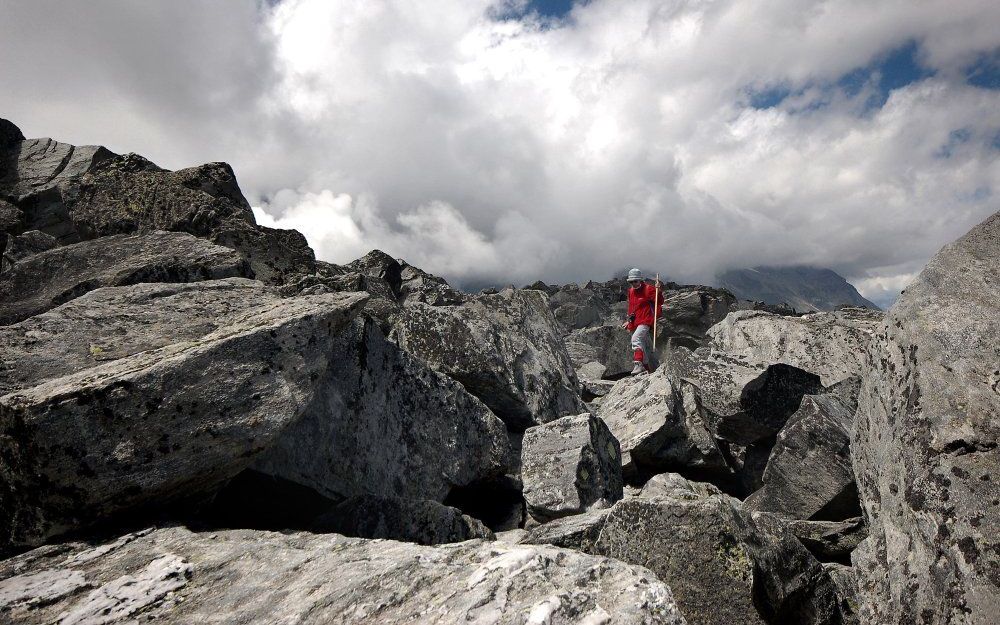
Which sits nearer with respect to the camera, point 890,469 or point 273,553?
point 273,553

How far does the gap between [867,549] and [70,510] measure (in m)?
5.70

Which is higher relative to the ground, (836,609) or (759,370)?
(759,370)

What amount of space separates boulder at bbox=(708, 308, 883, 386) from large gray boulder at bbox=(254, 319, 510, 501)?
16.1ft

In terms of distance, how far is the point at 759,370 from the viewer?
8.48 m

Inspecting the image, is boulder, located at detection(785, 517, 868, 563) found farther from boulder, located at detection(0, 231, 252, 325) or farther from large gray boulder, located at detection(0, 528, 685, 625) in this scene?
boulder, located at detection(0, 231, 252, 325)

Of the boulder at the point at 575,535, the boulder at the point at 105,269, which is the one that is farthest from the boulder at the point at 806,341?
the boulder at the point at 105,269

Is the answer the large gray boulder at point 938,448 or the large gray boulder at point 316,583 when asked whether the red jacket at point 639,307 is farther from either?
the large gray boulder at point 316,583

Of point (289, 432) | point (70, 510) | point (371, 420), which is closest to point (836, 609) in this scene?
point (371, 420)

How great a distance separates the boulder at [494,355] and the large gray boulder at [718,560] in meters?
3.70

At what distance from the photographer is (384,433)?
593 centimetres

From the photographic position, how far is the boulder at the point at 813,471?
6.14m

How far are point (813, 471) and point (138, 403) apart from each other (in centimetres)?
652

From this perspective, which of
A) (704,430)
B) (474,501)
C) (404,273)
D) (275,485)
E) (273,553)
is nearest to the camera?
(273,553)

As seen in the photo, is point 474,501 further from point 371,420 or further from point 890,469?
point 890,469
